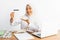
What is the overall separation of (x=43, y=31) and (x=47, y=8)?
1.73 ft

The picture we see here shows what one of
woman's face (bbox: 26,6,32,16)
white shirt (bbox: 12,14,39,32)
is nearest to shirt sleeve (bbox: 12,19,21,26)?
white shirt (bbox: 12,14,39,32)

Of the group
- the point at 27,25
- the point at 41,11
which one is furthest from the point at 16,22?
the point at 41,11

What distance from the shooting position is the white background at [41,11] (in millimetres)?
1574

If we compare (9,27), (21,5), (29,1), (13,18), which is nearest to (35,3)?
(29,1)

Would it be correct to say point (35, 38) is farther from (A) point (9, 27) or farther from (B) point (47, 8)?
(B) point (47, 8)

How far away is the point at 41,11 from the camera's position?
190 centimetres

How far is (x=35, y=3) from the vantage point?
5.98ft

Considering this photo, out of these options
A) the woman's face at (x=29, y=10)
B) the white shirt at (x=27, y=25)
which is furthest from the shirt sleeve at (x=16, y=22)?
the woman's face at (x=29, y=10)

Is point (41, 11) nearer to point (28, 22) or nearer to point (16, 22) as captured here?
point (28, 22)

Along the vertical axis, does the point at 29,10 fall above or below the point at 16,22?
above

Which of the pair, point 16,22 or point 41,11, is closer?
point 16,22

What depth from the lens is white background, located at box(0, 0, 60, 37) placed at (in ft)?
5.16

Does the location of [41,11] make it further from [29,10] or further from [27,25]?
[27,25]

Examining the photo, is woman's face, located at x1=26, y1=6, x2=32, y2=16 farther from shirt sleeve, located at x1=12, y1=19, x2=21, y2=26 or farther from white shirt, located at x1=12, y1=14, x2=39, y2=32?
shirt sleeve, located at x1=12, y1=19, x2=21, y2=26
